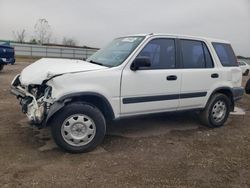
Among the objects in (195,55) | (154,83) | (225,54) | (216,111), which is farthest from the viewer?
(225,54)

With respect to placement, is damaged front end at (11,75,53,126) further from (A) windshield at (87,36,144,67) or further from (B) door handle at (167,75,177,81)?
(B) door handle at (167,75,177,81)

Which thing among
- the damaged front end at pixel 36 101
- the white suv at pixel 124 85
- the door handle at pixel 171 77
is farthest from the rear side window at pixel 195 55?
the damaged front end at pixel 36 101

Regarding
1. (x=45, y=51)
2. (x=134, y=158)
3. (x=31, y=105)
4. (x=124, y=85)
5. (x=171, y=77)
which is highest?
(x=45, y=51)

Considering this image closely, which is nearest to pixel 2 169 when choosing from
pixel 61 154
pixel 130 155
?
pixel 61 154

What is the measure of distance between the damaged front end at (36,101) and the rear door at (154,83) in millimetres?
1159

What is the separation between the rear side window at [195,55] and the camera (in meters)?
5.34

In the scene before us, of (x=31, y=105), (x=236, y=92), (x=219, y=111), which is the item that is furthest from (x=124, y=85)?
(x=236, y=92)

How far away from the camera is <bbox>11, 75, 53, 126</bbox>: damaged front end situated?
4.07 m

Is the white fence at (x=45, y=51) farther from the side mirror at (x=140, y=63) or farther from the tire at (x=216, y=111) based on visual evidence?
the side mirror at (x=140, y=63)

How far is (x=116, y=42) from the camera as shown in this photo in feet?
17.9

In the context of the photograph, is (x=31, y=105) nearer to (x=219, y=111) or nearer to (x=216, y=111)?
(x=216, y=111)

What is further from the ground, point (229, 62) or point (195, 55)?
point (195, 55)

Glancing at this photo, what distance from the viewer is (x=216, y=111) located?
598cm

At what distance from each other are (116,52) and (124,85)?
2.58 ft
